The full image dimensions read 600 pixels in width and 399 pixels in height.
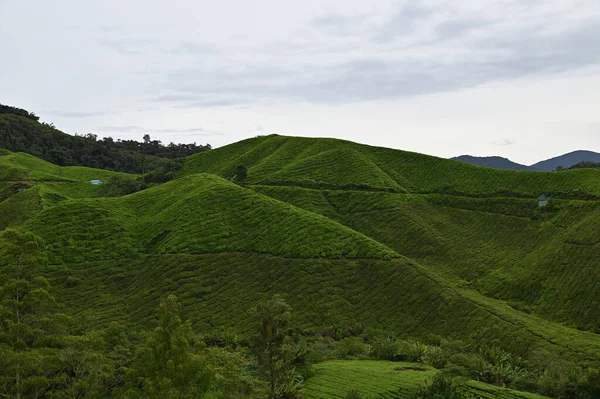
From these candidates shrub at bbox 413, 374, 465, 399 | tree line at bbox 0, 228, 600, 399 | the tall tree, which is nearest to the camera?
tree line at bbox 0, 228, 600, 399

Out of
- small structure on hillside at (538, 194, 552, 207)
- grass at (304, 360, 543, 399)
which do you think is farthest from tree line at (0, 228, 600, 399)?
small structure on hillside at (538, 194, 552, 207)

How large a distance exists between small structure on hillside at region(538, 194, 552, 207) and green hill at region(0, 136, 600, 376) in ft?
3.87

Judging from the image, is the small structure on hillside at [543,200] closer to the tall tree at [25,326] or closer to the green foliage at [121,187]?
the tall tree at [25,326]

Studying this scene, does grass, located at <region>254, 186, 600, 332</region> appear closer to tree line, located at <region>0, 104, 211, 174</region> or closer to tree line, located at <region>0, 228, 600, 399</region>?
tree line, located at <region>0, 228, 600, 399</region>

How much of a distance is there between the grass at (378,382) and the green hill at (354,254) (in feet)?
33.3

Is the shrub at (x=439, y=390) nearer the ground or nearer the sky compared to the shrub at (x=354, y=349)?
nearer the sky

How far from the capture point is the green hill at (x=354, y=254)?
41.9 metres

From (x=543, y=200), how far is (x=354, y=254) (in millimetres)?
37510

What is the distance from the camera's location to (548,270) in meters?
50.5

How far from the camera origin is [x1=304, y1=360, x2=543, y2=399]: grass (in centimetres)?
2458

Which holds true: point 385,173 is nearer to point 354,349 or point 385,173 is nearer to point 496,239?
point 496,239

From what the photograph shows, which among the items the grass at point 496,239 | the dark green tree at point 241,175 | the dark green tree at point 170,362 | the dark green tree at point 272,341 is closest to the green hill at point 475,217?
the grass at point 496,239

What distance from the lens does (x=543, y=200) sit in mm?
71125

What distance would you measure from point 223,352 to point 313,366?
7.63 metres
